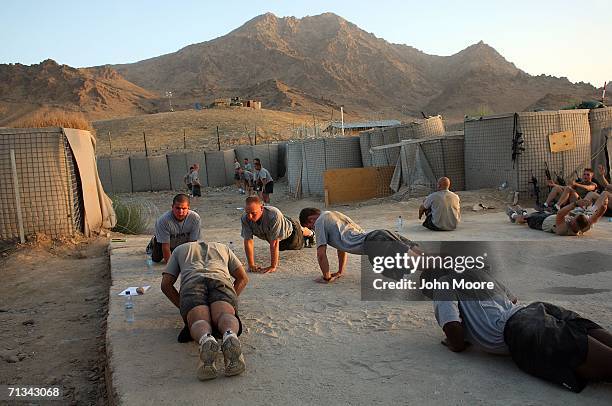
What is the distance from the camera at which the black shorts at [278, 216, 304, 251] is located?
6934mm

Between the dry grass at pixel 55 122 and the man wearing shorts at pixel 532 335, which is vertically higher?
the dry grass at pixel 55 122

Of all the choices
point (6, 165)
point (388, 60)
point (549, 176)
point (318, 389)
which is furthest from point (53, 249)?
point (388, 60)

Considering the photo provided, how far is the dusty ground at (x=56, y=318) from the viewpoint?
159 inches

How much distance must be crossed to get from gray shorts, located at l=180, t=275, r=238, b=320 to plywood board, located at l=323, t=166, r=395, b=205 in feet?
34.5

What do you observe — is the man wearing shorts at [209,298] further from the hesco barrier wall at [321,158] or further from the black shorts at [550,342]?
the hesco barrier wall at [321,158]

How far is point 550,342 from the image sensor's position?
304cm

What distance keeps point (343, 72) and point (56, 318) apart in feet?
268

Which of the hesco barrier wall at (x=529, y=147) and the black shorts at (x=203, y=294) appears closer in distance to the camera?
the black shorts at (x=203, y=294)

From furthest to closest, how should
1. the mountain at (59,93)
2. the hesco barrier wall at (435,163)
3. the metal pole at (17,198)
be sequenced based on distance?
the mountain at (59,93) → the hesco barrier wall at (435,163) → the metal pole at (17,198)

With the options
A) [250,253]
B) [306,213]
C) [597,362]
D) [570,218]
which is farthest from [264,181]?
[597,362]

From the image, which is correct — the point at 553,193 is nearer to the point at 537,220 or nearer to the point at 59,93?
the point at 537,220

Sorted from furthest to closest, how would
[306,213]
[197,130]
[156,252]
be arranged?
[197,130], [156,252], [306,213]

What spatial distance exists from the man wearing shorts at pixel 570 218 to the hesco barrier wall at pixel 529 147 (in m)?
3.07

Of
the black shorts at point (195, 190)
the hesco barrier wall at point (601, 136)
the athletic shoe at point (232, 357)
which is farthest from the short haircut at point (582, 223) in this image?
the black shorts at point (195, 190)
